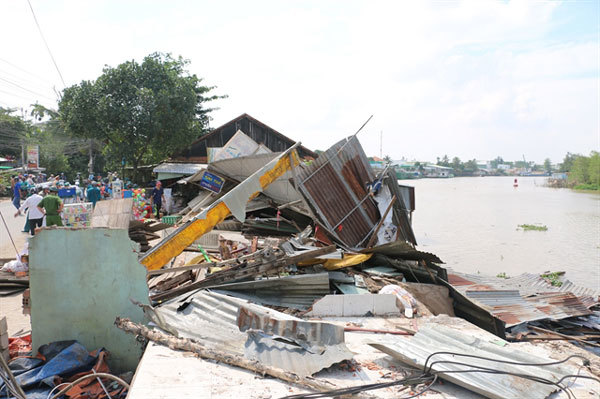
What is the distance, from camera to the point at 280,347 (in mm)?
4191

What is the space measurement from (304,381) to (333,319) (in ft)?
6.68

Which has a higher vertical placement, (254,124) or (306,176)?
(254,124)

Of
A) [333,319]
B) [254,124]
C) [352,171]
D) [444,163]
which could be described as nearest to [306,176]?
[352,171]

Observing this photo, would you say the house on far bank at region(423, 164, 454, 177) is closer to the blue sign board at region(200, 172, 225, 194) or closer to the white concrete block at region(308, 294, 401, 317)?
the blue sign board at region(200, 172, 225, 194)

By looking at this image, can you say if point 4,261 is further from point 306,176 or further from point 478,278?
point 478,278

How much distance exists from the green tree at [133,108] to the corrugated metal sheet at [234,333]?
701 inches

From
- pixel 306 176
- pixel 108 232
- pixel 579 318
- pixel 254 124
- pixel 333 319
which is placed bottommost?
pixel 579 318

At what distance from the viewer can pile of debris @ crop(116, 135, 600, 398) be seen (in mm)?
3844

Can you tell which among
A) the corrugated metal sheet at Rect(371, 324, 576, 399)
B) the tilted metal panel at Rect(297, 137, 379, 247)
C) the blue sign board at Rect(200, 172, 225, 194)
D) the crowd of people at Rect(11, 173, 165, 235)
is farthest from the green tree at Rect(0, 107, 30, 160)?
the corrugated metal sheet at Rect(371, 324, 576, 399)

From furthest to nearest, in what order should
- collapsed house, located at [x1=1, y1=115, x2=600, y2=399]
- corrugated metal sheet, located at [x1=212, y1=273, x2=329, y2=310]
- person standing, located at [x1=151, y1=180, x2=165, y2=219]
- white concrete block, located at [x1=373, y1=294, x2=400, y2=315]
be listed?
person standing, located at [x1=151, y1=180, x2=165, y2=219]
corrugated metal sheet, located at [x1=212, y1=273, x2=329, y2=310]
white concrete block, located at [x1=373, y1=294, x2=400, y2=315]
collapsed house, located at [x1=1, y1=115, x2=600, y2=399]

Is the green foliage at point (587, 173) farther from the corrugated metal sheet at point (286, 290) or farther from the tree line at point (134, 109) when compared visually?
the corrugated metal sheet at point (286, 290)

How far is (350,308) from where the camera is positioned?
5695mm

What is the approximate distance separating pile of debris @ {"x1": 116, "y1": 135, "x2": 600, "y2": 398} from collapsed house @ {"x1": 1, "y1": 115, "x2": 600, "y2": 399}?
0.07 feet

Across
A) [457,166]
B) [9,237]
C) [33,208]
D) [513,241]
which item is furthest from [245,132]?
[457,166]
